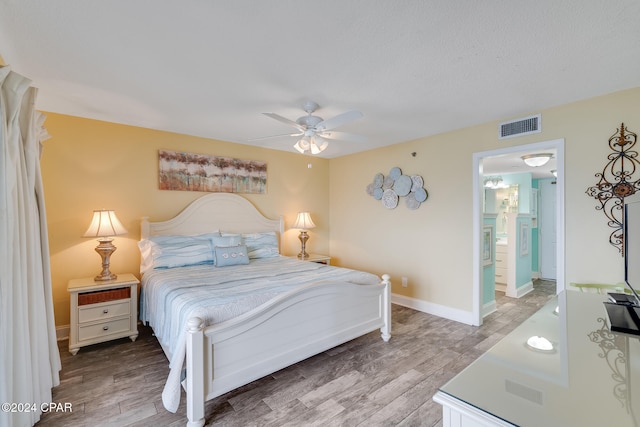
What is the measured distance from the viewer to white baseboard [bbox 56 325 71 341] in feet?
9.83

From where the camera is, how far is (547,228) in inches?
236

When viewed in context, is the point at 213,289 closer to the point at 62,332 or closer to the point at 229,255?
the point at 229,255

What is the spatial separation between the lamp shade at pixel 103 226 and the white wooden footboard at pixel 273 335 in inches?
73.2

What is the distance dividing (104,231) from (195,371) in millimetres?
1993

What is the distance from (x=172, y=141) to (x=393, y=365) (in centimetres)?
366

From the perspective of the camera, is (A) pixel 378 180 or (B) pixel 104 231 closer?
(B) pixel 104 231

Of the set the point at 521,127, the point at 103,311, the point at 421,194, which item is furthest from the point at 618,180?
the point at 103,311

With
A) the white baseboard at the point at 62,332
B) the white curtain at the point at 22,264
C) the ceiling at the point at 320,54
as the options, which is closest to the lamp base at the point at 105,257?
the white baseboard at the point at 62,332

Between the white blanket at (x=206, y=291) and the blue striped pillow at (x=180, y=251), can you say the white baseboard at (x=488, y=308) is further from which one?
the blue striped pillow at (x=180, y=251)

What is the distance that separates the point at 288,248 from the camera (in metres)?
4.79

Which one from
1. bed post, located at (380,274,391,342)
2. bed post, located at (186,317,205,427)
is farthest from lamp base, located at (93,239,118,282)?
bed post, located at (380,274,391,342)

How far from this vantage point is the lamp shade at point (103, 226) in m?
2.87

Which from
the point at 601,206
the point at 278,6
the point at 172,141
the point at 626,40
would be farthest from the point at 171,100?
the point at 601,206

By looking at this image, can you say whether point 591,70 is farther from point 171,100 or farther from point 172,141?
point 172,141
